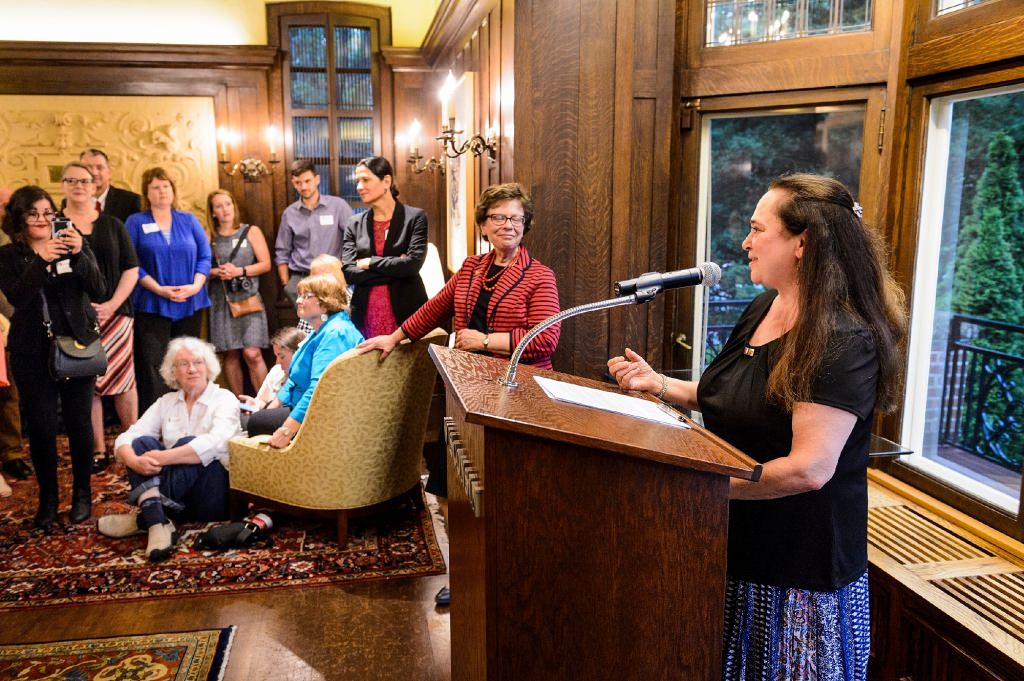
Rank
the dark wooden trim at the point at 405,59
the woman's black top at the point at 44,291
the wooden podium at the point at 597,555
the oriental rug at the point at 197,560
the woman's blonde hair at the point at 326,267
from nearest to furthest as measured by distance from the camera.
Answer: the wooden podium at the point at 597,555 → the oriental rug at the point at 197,560 → the woman's black top at the point at 44,291 → the woman's blonde hair at the point at 326,267 → the dark wooden trim at the point at 405,59

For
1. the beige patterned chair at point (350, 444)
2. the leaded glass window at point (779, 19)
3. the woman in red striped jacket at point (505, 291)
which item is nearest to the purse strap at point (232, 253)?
the beige patterned chair at point (350, 444)

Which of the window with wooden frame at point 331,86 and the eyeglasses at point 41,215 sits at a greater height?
the window with wooden frame at point 331,86

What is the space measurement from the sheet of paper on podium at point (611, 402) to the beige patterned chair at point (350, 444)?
169 centimetres

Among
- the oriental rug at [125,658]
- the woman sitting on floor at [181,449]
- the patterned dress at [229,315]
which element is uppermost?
the patterned dress at [229,315]

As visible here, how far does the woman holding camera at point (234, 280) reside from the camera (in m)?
5.72

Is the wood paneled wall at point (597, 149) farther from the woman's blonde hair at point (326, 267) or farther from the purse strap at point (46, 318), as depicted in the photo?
the purse strap at point (46, 318)

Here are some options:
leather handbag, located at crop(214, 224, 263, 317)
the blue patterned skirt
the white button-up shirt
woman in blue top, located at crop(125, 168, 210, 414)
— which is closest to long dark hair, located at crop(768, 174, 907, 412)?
the blue patterned skirt

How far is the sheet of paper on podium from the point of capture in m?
1.52

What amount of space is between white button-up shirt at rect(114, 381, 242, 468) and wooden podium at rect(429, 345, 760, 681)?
2654 mm

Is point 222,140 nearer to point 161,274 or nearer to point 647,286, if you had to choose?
point 161,274

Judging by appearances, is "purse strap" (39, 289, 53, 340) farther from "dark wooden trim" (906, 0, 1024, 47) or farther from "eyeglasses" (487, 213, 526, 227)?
"dark wooden trim" (906, 0, 1024, 47)

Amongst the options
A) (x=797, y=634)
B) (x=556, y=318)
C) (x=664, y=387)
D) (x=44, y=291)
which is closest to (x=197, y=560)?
(x=44, y=291)

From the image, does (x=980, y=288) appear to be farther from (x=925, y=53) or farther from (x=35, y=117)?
(x=35, y=117)

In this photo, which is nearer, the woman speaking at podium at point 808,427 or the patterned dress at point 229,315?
the woman speaking at podium at point 808,427
